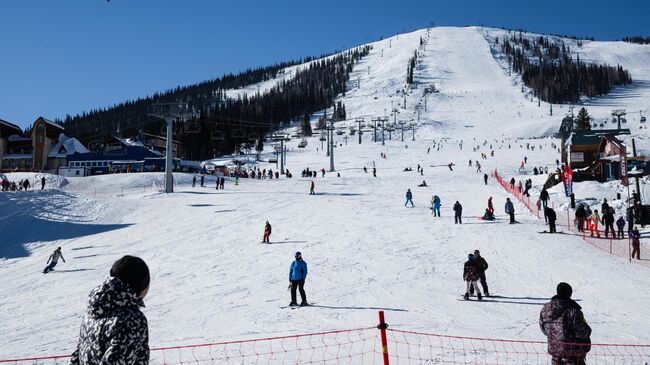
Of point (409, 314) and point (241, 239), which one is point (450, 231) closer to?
point (241, 239)

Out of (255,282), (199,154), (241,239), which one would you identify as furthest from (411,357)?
(199,154)

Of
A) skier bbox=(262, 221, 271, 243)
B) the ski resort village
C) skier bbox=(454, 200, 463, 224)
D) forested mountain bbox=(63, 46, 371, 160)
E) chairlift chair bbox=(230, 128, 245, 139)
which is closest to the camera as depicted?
Result: the ski resort village

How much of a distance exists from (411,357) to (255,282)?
669cm

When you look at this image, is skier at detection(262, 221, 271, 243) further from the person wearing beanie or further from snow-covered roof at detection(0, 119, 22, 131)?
snow-covered roof at detection(0, 119, 22, 131)

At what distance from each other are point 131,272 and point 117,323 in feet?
0.84

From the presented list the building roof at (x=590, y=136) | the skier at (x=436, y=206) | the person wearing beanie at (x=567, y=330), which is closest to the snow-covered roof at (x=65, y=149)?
the skier at (x=436, y=206)

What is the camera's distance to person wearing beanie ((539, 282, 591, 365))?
14.2ft

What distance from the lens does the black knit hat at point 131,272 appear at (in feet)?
8.22

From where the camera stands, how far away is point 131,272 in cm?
253

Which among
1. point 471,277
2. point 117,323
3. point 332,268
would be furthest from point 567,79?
point 117,323

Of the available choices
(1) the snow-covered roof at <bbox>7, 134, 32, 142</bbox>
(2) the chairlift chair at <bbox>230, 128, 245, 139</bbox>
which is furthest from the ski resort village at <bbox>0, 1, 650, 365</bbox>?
(1) the snow-covered roof at <bbox>7, 134, 32, 142</bbox>

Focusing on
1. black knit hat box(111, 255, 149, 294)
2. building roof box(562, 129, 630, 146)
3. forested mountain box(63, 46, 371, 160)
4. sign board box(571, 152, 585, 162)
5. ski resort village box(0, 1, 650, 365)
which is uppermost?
forested mountain box(63, 46, 371, 160)

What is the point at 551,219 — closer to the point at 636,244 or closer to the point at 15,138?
the point at 636,244

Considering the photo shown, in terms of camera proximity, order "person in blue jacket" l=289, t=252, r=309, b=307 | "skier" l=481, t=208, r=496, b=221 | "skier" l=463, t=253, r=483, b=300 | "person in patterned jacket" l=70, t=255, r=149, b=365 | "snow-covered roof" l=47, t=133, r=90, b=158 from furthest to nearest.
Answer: "snow-covered roof" l=47, t=133, r=90, b=158 → "skier" l=481, t=208, r=496, b=221 → "skier" l=463, t=253, r=483, b=300 → "person in blue jacket" l=289, t=252, r=309, b=307 → "person in patterned jacket" l=70, t=255, r=149, b=365
